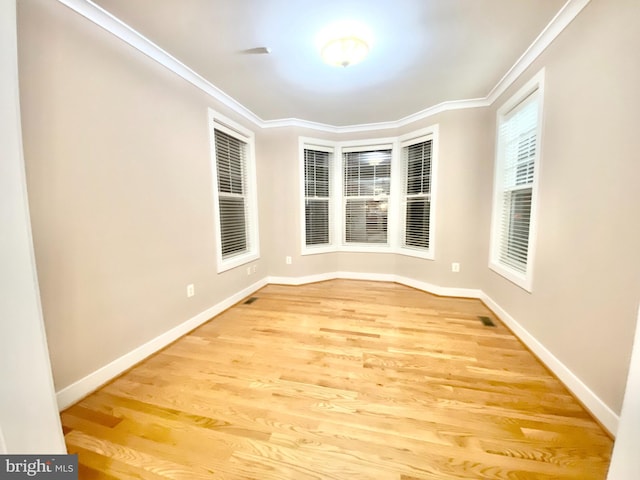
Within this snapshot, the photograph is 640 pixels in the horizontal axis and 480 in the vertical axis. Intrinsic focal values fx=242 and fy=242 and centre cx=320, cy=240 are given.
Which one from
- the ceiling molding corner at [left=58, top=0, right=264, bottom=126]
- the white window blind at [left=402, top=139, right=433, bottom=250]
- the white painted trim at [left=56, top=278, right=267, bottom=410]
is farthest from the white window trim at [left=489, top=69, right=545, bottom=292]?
the white painted trim at [left=56, top=278, right=267, bottom=410]

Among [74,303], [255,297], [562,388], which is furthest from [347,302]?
[74,303]

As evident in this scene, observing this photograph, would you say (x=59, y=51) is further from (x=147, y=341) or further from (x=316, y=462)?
(x=316, y=462)

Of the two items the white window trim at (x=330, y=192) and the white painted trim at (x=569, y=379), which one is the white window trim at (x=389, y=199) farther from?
the white painted trim at (x=569, y=379)

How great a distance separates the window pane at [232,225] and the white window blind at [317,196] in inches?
40.4

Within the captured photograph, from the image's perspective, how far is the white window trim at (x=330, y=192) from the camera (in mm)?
3793

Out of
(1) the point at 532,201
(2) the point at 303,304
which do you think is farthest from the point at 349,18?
(2) the point at 303,304

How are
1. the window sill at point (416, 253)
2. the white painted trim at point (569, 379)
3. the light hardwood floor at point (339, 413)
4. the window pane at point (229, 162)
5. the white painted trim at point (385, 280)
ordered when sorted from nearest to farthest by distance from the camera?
the light hardwood floor at point (339, 413) < the white painted trim at point (569, 379) < the window pane at point (229, 162) < the white painted trim at point (385, 280) < the window sill at point (416, 253)

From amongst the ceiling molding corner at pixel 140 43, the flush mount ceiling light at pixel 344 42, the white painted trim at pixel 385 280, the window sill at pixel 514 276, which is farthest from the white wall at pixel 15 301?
the window sill at pixel 514 276

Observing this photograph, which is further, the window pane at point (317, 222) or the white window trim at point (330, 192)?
the window pane at point (317, 222)

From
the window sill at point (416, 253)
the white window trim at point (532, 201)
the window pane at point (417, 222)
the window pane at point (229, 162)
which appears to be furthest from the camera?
the window pane at point (417, 222)

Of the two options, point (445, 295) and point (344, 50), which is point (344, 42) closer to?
point (344, 50)

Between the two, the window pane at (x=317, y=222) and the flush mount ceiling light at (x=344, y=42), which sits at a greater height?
Result: the flush mount ceiling light at (x=344, y=42)

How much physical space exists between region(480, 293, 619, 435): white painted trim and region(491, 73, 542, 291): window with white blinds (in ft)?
1.43

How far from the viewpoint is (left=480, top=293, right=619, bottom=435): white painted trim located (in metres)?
1.32
